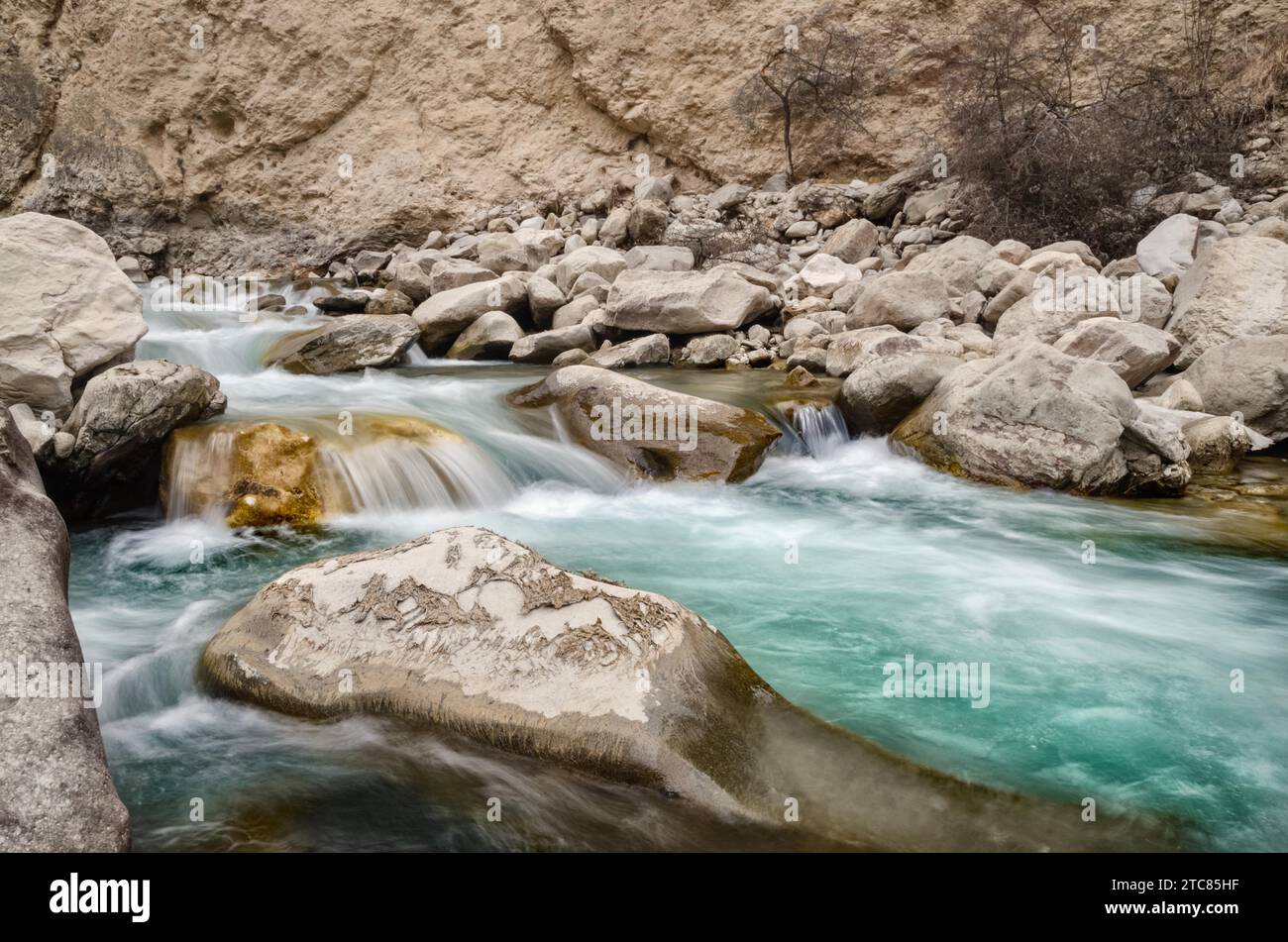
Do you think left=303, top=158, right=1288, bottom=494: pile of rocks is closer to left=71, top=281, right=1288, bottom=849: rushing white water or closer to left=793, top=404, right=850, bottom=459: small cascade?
left=793, top=404, right=850, bottom=459: small cascade

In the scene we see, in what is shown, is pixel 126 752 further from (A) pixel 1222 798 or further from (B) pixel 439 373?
(B) pixel 439 373

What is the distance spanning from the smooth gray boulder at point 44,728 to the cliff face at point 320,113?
579 inches

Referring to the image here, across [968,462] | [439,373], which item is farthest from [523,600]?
[439,373]

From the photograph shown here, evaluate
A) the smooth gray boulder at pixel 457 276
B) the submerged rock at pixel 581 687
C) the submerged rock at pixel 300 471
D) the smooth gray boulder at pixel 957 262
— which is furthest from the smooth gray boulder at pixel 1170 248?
the submerged rock at pixel 581 687

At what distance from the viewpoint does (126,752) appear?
3.04 m

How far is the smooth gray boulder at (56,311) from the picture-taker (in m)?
5.38

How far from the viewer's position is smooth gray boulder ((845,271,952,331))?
9164 mm

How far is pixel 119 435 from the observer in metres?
5.36

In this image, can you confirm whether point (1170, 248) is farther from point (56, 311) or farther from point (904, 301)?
point (56, 311)

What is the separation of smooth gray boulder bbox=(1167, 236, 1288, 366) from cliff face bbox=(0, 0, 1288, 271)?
33.0ft

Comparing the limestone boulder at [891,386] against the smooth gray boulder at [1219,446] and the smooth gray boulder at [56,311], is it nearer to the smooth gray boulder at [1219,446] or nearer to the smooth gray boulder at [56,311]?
the smooth gray boulder at [1219,446]

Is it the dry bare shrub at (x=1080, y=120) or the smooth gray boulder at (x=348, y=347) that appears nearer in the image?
the smooth gray boulder at (x=348, y=347)

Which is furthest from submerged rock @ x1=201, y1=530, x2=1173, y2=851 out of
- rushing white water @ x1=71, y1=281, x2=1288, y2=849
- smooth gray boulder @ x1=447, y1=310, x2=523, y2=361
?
smooth gray boulder @ x1=447, y1=310, x2=523, y2=361
